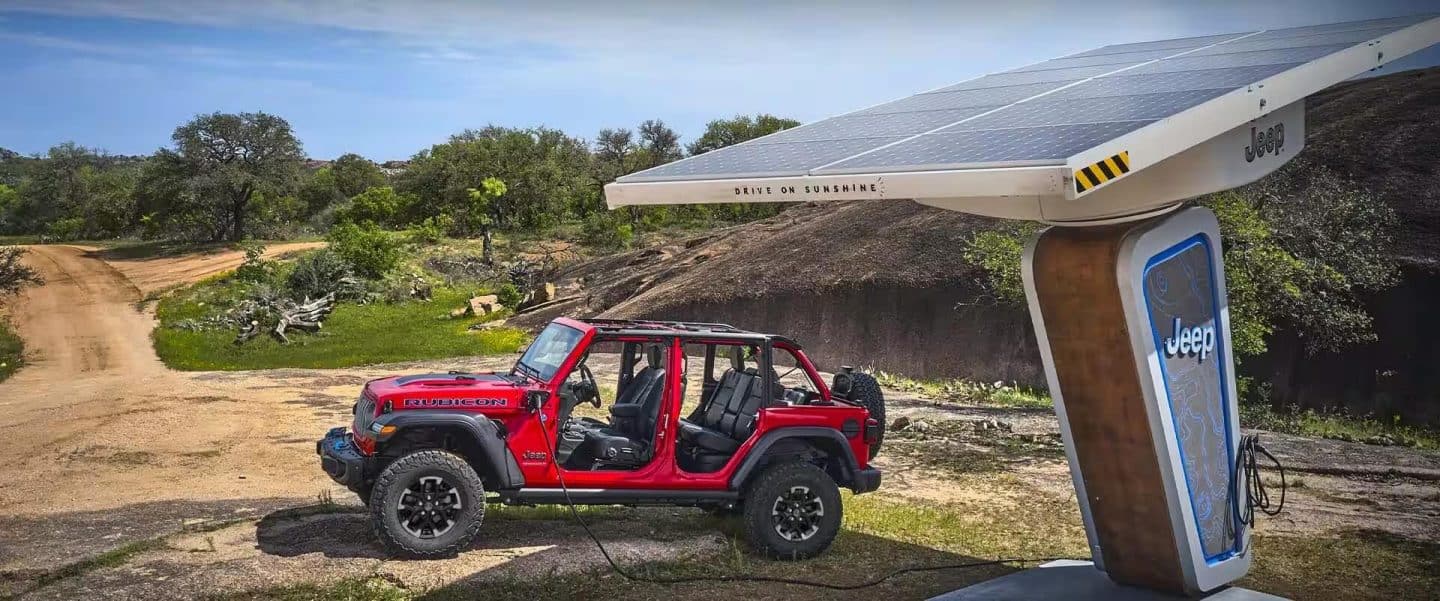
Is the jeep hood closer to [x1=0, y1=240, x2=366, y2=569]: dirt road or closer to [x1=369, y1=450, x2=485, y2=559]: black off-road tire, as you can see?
[x1=369, y1=450, x2=485, y2=559]: black off-road tire

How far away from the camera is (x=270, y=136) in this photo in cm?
6312

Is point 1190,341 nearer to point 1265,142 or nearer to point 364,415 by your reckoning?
point 1265,142

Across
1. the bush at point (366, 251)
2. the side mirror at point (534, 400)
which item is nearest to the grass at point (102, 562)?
the side mirror at point (534, 400)

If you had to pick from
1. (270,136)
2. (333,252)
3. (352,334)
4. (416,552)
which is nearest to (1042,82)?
(416,552)

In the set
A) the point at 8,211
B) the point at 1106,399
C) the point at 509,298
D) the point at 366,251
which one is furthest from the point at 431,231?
the point at 1106,399

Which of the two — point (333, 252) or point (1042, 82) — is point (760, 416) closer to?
point (1042, 82)

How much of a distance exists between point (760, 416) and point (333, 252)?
35.6 metres

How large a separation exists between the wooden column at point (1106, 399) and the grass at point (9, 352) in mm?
25281

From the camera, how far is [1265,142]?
9133 millimetres

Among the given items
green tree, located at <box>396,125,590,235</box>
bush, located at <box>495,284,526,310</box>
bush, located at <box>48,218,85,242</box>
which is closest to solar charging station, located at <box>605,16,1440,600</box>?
bush, located at <box>495,284,526,310</box>

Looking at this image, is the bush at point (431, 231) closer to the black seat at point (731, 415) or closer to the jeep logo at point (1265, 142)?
the black seat at point (731, 415)

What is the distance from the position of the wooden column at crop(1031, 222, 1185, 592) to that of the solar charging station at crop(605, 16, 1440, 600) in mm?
11

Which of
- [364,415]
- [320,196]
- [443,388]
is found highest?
[320,196]

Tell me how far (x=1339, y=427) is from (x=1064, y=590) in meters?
14.0
